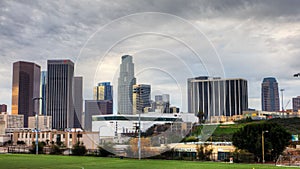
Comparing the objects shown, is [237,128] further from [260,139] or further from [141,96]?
[141,96]

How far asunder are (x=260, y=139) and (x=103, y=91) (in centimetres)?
2009

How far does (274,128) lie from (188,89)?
16.0m

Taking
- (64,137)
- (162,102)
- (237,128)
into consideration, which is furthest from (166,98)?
(237,128)

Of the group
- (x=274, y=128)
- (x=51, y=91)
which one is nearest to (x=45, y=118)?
(x=51, y=91)

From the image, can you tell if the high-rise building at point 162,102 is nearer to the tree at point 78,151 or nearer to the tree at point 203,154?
the tree at point 203,154

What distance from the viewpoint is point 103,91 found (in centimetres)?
3291

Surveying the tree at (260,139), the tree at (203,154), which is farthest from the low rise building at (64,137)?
the tree at (260,139)

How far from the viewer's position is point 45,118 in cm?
19338

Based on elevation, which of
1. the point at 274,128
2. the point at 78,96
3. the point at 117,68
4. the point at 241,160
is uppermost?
the point at 117,68

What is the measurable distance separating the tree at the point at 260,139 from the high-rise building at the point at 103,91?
18.5 metres

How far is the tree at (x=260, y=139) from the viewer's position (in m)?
41.9

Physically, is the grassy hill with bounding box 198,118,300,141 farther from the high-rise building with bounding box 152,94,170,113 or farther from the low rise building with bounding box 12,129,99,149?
the high-rise building with bounding box 152,94,170,113

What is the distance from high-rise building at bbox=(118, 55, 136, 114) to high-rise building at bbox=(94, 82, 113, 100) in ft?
2.92

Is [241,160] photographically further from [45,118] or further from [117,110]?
[45,118]
